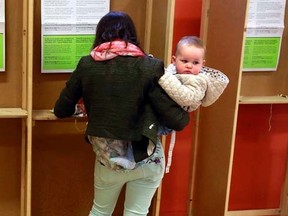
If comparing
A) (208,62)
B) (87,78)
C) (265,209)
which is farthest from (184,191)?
(87,78)

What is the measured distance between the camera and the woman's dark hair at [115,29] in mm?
2057

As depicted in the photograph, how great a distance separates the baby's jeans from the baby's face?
38 centimetres

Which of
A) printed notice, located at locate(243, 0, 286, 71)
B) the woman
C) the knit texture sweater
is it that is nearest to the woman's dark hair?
the woman

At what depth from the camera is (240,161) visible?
123 inches

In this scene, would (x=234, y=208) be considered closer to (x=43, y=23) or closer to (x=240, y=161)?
(x=240, y=161)

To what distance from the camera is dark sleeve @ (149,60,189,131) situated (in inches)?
80.1

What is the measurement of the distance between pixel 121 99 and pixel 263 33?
1.18m

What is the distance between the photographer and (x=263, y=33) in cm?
280

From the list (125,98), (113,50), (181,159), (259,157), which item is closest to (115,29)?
(113,50)

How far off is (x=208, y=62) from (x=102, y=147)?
2.93 ft

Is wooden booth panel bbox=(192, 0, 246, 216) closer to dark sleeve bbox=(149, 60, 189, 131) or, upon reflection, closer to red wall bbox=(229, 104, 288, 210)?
red wall bbox=(229, 104, 288, 210)

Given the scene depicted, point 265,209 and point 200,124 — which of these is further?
point 265,209

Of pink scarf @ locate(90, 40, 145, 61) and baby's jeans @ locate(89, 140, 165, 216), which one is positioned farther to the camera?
baby's jeans @ locate(89, 140, 165, 216)

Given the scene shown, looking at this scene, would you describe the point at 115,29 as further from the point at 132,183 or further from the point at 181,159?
the point at 181,159
